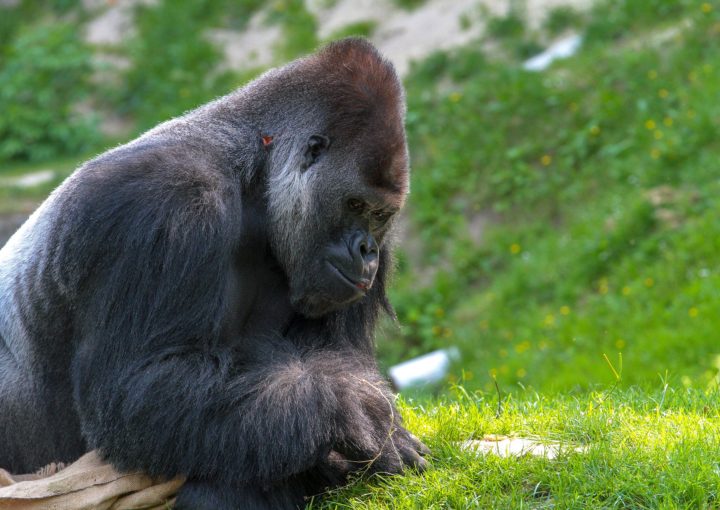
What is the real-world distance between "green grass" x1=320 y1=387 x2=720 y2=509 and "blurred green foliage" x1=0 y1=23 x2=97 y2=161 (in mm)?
10913

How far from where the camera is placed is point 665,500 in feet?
12.7

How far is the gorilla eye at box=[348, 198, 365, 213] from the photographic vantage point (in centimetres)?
466

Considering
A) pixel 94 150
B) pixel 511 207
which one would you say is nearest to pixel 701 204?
pixel 511 207

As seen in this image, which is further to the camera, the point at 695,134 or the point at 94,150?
the point at 94,150

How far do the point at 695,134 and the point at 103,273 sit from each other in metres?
7.13

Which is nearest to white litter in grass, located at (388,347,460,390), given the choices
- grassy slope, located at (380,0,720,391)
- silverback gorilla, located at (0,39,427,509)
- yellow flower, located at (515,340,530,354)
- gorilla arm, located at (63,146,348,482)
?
grassy slope, located at (380,0,720,391)

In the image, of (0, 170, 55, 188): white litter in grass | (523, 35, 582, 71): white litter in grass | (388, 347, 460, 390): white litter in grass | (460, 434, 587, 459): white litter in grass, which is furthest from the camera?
(0, 170, 55, 188): white litter in grass

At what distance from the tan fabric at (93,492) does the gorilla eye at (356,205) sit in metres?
1.36

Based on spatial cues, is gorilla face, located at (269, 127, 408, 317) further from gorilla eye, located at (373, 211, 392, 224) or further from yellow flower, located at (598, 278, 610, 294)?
yellow flower, located at (598, 278, 610, 294)

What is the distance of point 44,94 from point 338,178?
11.5 metres

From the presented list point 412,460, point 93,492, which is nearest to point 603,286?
point 412,460

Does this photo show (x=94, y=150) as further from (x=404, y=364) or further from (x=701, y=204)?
(x=701, y=204)

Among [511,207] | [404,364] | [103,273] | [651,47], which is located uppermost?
[103,273]

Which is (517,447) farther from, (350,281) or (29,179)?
(29,179)
